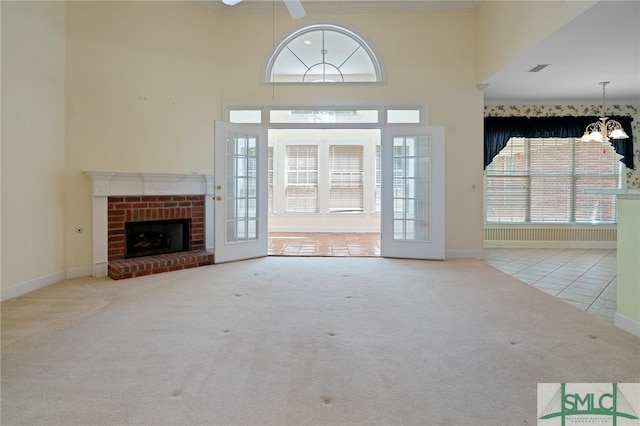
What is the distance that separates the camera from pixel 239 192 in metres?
5.13

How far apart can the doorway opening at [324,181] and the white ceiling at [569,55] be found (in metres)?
3.18

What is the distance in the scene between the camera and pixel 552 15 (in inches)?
137

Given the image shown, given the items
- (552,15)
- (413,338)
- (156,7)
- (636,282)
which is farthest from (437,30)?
(413,338)

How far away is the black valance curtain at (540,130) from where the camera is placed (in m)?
6.50

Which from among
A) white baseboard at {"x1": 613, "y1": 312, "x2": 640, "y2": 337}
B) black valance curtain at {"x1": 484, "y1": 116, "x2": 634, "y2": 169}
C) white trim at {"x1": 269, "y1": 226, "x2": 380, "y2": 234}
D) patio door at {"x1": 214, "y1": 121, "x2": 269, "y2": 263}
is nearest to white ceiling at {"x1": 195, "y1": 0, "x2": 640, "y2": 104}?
black valance curtain at {"x1": 484, "y1": 116, "x2": 634, "y2": 169}

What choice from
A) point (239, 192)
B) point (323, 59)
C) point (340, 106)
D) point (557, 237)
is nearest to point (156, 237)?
point (239, 192)

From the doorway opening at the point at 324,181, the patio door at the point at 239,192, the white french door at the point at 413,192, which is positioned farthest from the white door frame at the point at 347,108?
the doorway opening at the point at 324,181

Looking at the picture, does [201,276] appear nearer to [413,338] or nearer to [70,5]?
[413,338]

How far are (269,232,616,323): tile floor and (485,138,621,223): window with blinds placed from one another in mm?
750

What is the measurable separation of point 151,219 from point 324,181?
4881 mm

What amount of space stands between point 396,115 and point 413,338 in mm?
3844

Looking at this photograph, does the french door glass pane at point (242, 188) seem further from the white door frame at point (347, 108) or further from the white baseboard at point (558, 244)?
the white baseboard at point (558, 244)

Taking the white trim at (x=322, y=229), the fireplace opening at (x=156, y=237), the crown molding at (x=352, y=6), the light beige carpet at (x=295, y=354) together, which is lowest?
the light beige carpet at (x=295, y=354)

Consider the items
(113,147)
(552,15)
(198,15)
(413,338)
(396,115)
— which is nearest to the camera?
(413,338)
